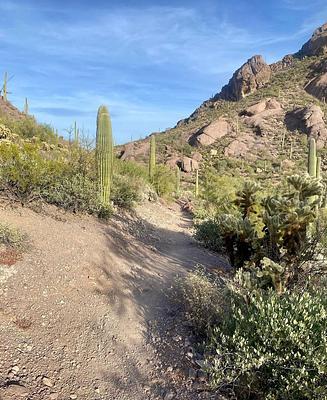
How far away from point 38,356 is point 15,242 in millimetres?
2260

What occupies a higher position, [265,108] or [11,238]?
[265,108]

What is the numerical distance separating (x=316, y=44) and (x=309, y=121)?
20499 mm

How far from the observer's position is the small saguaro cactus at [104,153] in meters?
9.94

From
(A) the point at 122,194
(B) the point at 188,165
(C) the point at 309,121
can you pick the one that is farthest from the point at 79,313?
(C) the point at 309,121

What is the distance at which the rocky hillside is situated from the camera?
114 feet

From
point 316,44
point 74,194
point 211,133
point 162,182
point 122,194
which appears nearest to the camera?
point 74,194

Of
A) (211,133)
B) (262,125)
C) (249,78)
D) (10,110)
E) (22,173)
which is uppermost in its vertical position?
(249,78)

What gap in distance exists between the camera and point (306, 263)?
5.65 m

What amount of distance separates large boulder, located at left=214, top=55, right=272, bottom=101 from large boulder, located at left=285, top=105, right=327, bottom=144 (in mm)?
13030

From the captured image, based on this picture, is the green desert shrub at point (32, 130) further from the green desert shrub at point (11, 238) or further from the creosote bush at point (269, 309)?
the creosote bush at point (269, 309)

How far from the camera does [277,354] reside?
346 centimetres

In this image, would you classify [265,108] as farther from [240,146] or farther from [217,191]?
[217,191]

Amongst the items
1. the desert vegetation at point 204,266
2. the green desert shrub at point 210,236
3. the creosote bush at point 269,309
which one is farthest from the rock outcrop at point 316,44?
the creosote bush at point 269,309

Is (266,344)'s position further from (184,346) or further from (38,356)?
(38,356)
